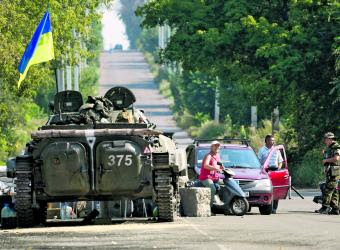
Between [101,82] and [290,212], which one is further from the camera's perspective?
[101,82]

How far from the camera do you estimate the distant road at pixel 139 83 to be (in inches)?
3572

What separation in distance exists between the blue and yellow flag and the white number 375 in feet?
41.8

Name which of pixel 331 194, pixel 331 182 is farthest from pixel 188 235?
pixel 331 194

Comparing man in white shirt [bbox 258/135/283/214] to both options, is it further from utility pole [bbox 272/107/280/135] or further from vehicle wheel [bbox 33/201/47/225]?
utility pole [bbox 272/107/280/135]

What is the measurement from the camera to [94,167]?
2311cm

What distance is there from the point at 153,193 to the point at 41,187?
1.85m

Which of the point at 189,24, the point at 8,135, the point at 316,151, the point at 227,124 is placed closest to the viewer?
the point at 316,151

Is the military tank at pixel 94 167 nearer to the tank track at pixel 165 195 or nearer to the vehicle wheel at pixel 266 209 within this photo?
the tank track at pixel 165 195

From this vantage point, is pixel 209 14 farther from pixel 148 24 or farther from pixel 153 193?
pixel 153 193

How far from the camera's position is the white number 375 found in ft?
75.0

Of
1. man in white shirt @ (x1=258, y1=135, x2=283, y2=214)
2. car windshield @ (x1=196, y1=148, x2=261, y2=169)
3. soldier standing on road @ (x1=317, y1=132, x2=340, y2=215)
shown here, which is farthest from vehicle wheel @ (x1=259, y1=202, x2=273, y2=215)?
man in white shirt @ (x1=258, y1=135, x2=283, y2=214)

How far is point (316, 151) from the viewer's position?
4638cm

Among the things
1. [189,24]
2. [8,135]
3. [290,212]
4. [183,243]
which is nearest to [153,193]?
[183,243]

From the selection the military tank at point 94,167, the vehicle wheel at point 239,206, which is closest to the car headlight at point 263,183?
the vehicle wheel at point 239,206
